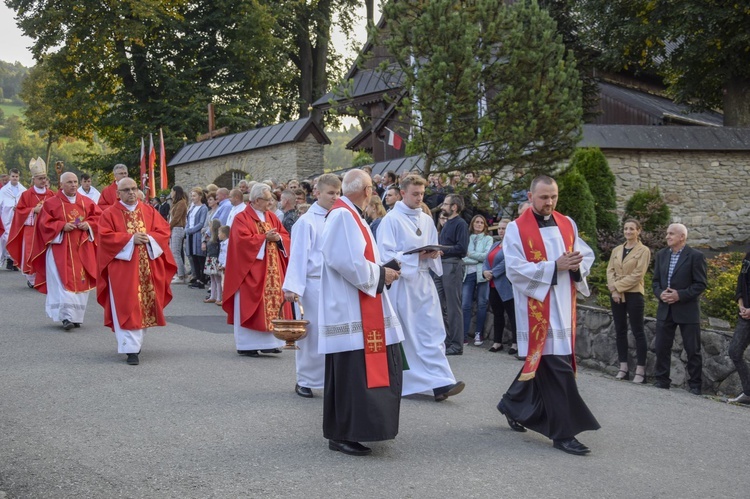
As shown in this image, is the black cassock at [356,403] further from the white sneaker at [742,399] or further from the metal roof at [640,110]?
the metal roof at [640,110]

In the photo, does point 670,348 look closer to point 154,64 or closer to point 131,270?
point 131,270

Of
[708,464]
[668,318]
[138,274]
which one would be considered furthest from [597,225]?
[708,464]

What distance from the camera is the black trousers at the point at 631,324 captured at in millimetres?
10445

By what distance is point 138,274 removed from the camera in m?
10.2

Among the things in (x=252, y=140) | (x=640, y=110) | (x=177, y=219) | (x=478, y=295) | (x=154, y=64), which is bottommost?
(x=478, y=295)

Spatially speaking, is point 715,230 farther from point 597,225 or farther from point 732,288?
point 732,288

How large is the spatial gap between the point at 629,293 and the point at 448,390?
128 inches

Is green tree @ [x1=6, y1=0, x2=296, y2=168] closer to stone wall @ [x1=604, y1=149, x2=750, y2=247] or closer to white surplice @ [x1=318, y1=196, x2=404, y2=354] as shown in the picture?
stone wall @ [x1=604, y1=149, x2=750, y2=247]

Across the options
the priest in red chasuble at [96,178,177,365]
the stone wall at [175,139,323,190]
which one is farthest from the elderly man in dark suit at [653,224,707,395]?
the stone wall at [175,139,323,190]

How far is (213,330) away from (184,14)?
27355mm

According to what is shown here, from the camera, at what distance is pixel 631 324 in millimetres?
10547

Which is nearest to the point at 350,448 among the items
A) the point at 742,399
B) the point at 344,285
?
the point at 344,285

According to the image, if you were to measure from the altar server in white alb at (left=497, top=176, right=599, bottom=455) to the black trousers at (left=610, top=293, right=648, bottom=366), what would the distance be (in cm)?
346

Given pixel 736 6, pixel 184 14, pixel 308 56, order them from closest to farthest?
1. pixel 736 6
2. pixel 184 14
3. pixel 308 56
